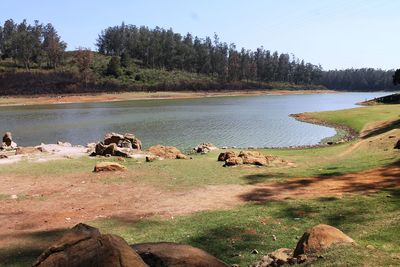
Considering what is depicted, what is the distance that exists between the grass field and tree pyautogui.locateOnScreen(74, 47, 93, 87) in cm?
11970

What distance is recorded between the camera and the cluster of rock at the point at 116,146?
2896 cm

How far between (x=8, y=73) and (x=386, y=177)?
447 feet

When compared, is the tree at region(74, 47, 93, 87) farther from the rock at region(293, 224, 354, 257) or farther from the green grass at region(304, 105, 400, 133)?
the rock at region(293, 224, 354, 257)

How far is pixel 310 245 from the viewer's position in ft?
29.8

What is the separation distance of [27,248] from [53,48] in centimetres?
14829

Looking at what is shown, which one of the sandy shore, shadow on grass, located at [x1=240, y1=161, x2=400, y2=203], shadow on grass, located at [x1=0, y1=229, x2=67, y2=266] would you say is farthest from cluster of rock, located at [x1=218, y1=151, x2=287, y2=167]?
the sandy shore

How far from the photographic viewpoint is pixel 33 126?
187ft

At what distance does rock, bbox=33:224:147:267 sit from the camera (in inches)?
236

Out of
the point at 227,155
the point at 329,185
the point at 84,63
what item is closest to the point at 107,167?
the point at 227,155

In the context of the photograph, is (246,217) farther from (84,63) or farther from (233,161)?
(84,63)

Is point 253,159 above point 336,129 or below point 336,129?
above

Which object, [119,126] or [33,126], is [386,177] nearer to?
[119,126]

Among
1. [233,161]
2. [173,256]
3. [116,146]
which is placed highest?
[173,256]

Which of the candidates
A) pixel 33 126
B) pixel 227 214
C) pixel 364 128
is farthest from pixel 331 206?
pixel 33 126
